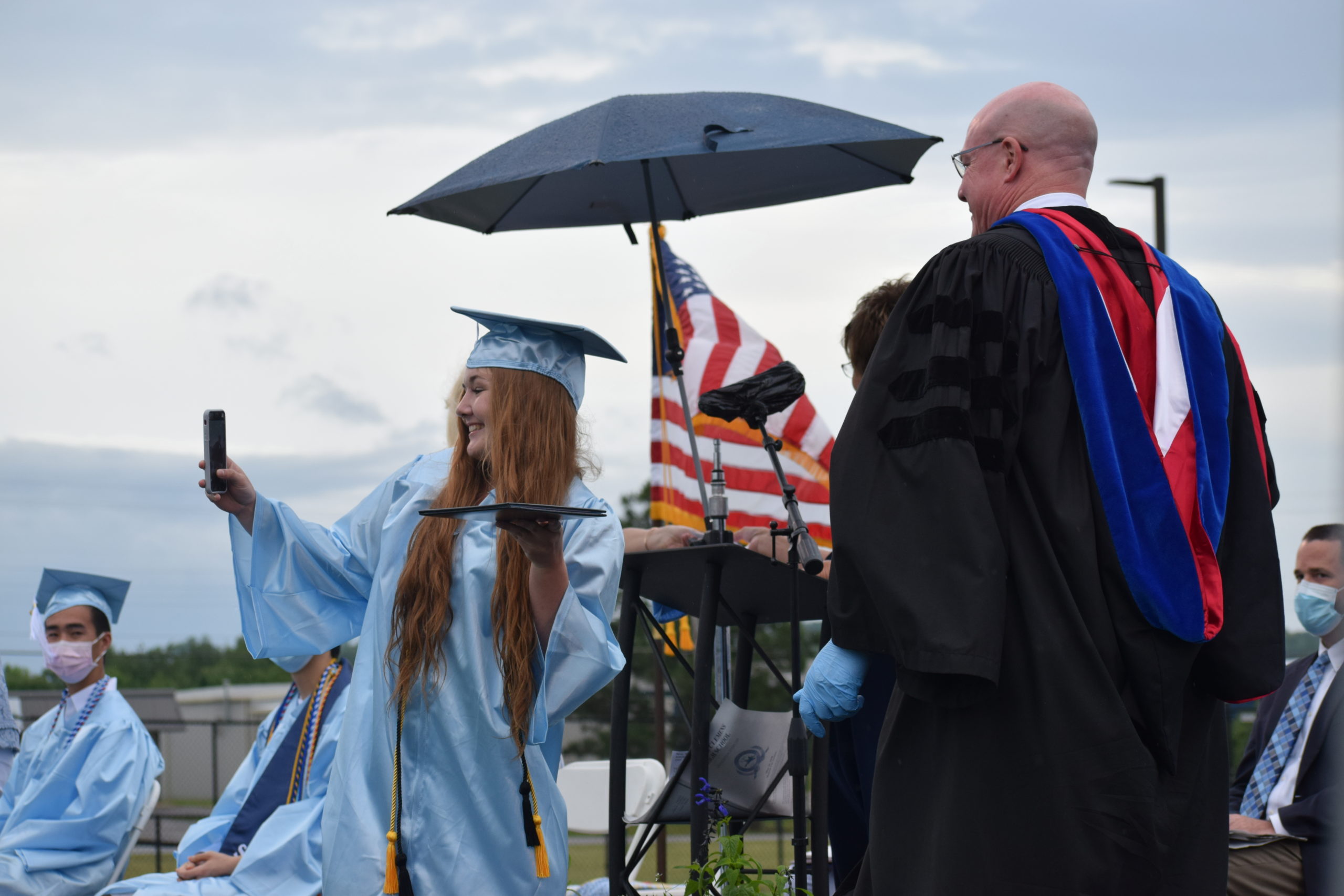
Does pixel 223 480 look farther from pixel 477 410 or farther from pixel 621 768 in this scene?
pixel 621 768

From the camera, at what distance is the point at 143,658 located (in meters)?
21.7

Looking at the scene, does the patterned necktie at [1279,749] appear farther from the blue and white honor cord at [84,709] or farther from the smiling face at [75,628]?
the smiling face at [75,628]

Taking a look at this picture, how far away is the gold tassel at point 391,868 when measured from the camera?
296 cm

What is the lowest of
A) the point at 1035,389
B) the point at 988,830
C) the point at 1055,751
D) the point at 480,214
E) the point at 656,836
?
the point at 656,836

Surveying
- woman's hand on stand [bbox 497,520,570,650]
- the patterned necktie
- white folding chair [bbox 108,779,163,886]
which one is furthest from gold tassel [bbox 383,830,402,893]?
white folding chair [bbox 108,779,163,886]

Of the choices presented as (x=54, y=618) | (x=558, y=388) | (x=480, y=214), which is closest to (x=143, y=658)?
(x=54, y=618)

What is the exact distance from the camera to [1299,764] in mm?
4641

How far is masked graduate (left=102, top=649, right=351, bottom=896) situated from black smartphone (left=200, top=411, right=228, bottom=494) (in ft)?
5.96

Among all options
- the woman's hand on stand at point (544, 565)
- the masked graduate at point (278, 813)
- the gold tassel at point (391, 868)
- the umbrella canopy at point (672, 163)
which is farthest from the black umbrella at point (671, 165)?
the masked graduate at point (278, 813)

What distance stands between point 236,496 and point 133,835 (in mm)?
3860

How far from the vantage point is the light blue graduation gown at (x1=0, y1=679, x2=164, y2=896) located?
6.02 meters

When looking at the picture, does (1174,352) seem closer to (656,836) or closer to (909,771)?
(909,771)

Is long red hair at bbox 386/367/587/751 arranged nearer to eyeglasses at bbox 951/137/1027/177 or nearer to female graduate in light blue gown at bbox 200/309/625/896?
female graduate in light blue gown at bbox 200/309/625/896

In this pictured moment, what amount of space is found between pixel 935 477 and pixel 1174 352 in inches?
21.0
